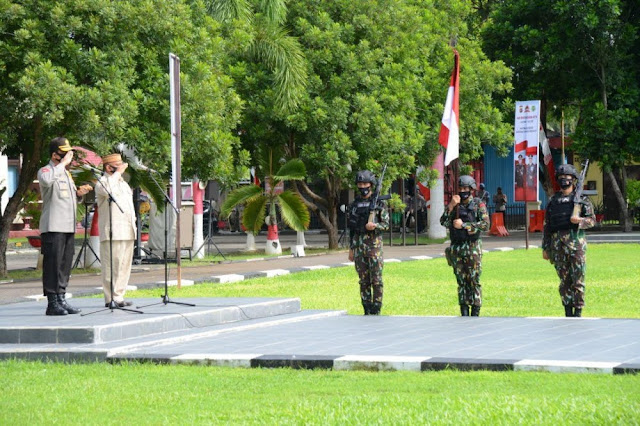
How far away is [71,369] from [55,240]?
3134 millimetres

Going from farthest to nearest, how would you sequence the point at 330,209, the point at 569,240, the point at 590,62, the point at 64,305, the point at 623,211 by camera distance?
the point at 623,211 < the point at 590,62 < the point at 330,209 < the point at 569,240 < the point at 64,305

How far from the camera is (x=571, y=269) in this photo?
14391 mm

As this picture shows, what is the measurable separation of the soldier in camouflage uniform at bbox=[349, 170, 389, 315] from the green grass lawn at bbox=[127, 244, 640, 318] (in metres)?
0.71

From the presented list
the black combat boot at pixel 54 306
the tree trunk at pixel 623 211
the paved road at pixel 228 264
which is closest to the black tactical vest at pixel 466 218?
the black combat boot at pixel 54 306

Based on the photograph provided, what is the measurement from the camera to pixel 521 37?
42469mm

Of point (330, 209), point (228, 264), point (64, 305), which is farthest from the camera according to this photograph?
Answer: point (330, 209)

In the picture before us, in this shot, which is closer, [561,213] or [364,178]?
[561,213]

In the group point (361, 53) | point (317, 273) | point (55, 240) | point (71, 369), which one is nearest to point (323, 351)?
point (71, 369)

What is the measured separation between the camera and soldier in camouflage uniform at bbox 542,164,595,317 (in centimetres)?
1433

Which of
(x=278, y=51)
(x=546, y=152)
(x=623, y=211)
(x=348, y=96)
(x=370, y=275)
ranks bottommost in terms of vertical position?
(x=370, y=275)

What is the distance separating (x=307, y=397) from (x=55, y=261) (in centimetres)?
550

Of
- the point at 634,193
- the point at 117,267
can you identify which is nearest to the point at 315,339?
the point at 117,267

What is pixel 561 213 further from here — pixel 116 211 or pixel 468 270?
pixel 116 211

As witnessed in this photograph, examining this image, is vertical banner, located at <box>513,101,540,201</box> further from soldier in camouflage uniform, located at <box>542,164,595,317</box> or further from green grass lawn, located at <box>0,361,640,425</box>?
green grass lawn, located at <box>0,361,640,425</box>
